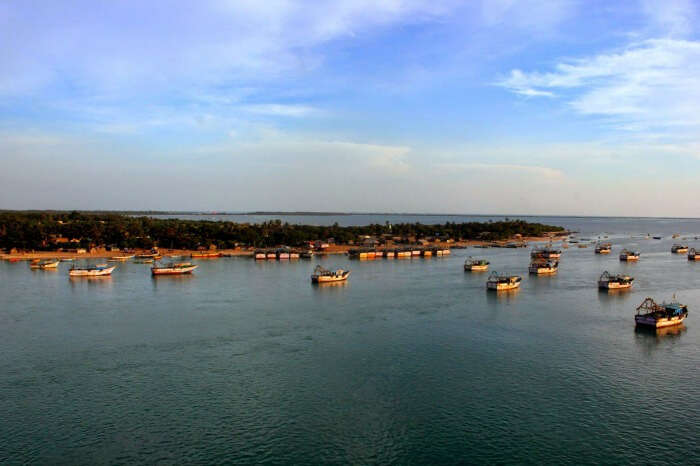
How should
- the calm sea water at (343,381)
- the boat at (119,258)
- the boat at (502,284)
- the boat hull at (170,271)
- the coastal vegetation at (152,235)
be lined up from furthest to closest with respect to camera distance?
the coastal vegetation at (152,235), the boat at (119,258), the boat hull at (170,271), the boat at (502,284), the calm sea water at (343,381)

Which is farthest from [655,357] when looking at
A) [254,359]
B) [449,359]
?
[254,359]

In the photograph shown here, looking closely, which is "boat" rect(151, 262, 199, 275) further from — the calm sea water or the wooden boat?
the wooden boat

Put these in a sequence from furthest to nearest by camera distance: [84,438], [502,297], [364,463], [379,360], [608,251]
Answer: [608,251], [502,297], [379,360], [84,438], [364,463]

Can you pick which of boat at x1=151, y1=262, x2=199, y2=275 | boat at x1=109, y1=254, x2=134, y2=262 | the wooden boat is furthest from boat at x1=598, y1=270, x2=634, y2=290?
boat at x1=109, y1=254, x2=134, y2=262

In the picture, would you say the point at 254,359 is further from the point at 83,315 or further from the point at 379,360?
the point at 83,315

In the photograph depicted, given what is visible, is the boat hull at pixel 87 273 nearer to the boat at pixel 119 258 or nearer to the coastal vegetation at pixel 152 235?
the boat at pixel 119 258

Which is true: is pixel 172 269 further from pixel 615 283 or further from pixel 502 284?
pixel 615 283

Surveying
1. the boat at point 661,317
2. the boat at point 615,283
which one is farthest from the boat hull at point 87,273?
the boat at point 661,317

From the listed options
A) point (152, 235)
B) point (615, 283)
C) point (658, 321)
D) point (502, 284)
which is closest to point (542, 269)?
point (615, 283)
